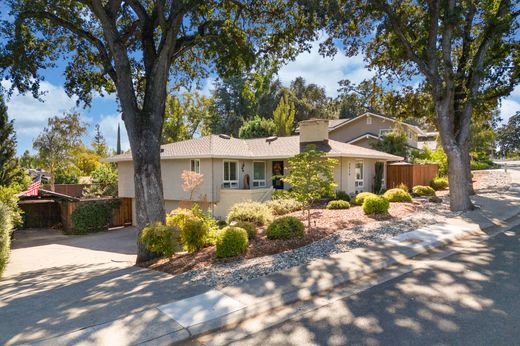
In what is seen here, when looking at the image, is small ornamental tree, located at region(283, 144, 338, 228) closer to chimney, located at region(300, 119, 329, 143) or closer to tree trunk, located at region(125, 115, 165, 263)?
tree trunk, located at region(125, 115, 165, 263)

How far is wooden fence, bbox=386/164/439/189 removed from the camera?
24375 millimetres

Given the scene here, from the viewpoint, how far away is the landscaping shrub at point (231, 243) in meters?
A: 8.41

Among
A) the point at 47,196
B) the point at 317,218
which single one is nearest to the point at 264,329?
the point at 317,218

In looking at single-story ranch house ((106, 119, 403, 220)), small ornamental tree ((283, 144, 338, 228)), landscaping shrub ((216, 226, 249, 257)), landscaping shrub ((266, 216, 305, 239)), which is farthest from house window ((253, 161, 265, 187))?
landscaping shrub ((216, 226, 249, 257))

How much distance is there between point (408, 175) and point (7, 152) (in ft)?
89.9

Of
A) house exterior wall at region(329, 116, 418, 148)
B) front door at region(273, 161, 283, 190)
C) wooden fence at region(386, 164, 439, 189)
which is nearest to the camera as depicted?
front door at region(273, 161, 283, 190)

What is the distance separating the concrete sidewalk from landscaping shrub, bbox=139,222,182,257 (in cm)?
316

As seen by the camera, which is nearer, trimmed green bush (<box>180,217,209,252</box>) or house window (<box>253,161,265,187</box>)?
trimmed green bush (<box>180,217,209,252</box>)

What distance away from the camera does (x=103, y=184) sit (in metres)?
27.2

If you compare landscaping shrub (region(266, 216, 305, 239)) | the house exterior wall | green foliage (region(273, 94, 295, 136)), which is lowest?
landscaping shrub (region(266, 216, 305, 239))

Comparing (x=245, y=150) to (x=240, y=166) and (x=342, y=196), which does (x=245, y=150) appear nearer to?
(x=240, y=166)

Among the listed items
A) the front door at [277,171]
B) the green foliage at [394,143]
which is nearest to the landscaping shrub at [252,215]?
the front door at [277,171]

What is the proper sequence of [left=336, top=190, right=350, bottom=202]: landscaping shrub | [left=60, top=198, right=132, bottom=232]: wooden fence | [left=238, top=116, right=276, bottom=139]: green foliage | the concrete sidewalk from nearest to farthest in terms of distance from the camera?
the concrete sidewalk
[left=336, top=190, right=350, bottom=202]: landscaping shrub
[left=60, top=198, right=132, bottom=232]: wooden fence
[left=238, top=116, right=276, bottom=139]: green foliage

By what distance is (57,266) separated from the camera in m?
11.6
